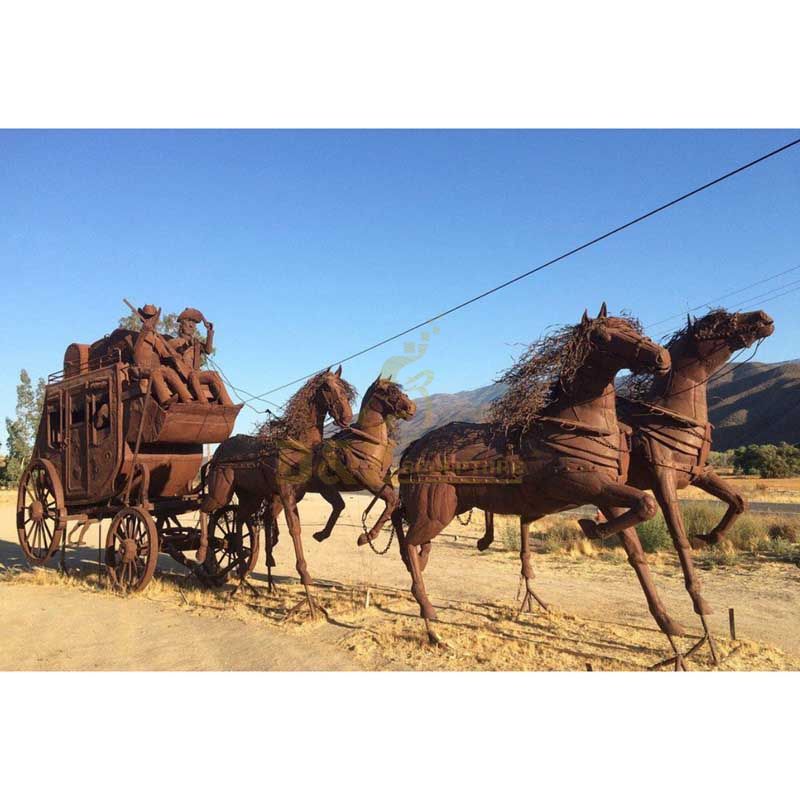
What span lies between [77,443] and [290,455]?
4209 mm

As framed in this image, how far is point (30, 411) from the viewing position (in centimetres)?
Answer: 3716

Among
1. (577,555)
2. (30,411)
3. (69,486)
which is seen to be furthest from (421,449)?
(30,411)

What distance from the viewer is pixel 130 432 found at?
378 inches

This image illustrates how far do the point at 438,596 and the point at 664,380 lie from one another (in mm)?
4604

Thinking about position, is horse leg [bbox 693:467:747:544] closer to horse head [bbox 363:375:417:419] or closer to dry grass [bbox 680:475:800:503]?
horse head [bbox 363:375:417:419]

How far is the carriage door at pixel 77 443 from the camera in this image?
403 inches

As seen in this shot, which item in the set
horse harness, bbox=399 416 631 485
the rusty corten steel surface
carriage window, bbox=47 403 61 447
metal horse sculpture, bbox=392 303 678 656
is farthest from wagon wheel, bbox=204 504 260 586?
horse harness, bbox=399 416 631 485

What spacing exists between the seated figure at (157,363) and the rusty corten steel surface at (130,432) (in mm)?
15

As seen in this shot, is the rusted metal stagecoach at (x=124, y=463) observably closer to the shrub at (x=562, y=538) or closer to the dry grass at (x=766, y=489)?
the shrub at (x=562, y=538)

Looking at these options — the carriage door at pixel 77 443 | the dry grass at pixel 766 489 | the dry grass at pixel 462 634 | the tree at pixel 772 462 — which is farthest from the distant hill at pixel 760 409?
the dry grass at pixel 462 634

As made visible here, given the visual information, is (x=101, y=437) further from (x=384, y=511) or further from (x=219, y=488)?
(x=384, y=511)

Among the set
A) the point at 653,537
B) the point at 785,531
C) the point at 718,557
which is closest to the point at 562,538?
the point at 653,537

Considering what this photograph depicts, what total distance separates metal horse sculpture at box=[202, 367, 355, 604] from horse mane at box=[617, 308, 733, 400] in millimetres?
3545

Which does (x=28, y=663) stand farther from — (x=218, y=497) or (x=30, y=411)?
(x=30, y=411)
